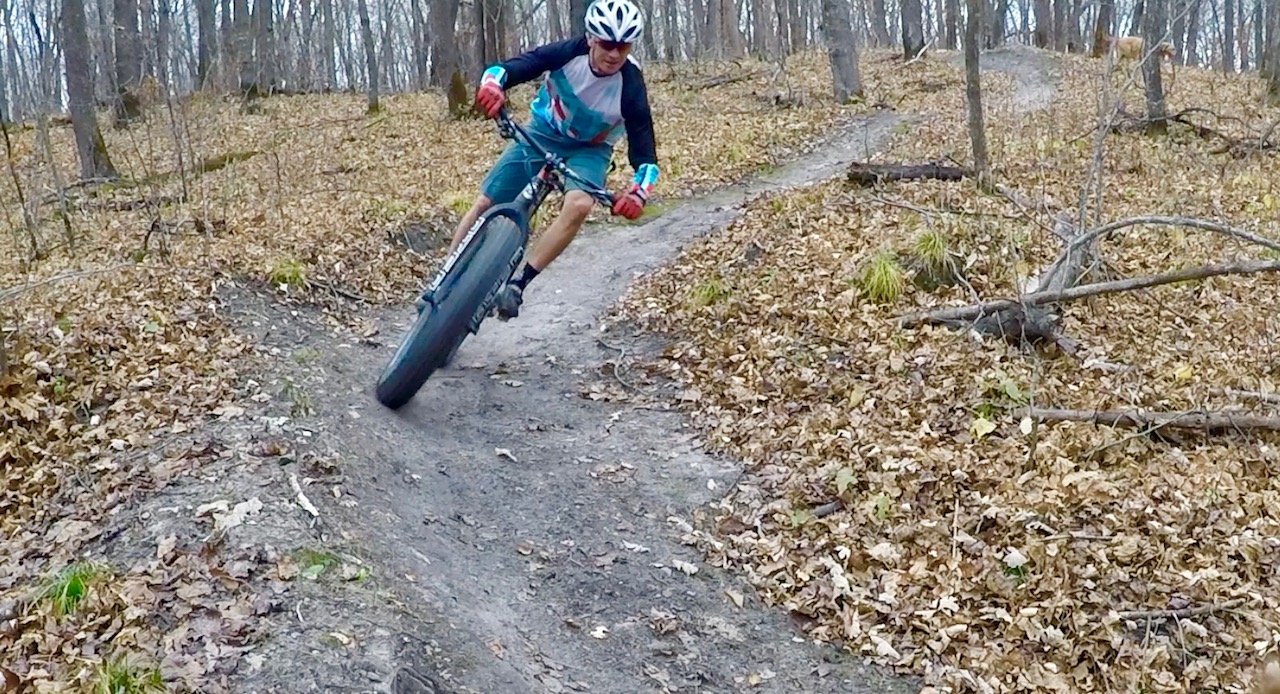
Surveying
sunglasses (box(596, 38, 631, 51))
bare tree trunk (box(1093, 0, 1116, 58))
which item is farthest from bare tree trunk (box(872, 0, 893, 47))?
sunglasses (box(596, 38, 631, 51))

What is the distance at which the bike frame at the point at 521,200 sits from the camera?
552 cm

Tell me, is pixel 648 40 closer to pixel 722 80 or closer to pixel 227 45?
pixel 722 80

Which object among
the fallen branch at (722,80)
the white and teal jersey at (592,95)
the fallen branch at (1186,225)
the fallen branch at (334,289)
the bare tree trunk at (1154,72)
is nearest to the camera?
the fallen branch at (1186,225)

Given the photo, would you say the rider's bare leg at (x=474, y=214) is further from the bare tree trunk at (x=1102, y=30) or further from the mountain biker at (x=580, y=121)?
the bare tree trunk at (x=1102, y=30)

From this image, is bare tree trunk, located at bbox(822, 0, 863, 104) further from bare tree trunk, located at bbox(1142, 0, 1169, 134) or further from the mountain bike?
the mountain bike

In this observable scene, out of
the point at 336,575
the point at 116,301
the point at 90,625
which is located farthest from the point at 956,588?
the point at 116,301

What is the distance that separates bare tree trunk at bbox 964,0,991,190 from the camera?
9.43 m

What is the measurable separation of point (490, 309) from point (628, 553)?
5.46ft

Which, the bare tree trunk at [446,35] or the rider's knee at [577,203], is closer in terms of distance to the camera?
the rider's knee at [577,203]

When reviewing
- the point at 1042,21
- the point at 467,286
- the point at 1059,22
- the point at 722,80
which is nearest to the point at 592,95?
the point at 467,286

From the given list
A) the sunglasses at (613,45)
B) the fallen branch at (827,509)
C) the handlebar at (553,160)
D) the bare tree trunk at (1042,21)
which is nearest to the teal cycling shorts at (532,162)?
the handlebar at (553,160)

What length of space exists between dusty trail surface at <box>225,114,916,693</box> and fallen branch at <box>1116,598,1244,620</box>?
981 millimetres

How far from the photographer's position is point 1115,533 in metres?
4.47

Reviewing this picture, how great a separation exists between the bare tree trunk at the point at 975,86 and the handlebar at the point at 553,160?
4965 mm
